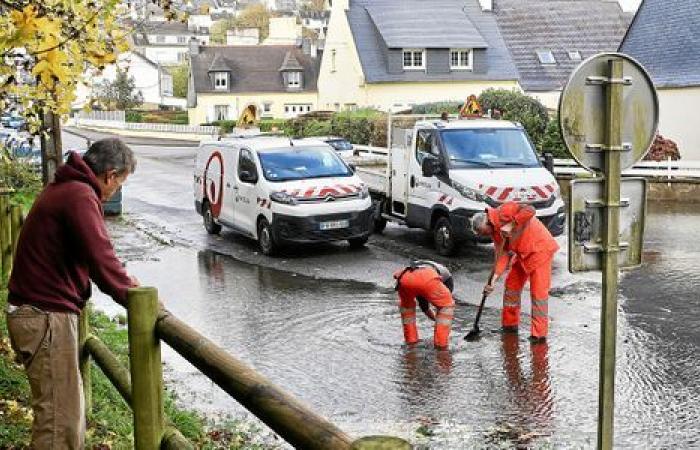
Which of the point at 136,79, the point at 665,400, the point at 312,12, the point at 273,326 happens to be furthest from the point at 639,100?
the point at 312,12

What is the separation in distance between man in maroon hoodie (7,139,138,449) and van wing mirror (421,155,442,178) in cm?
1165

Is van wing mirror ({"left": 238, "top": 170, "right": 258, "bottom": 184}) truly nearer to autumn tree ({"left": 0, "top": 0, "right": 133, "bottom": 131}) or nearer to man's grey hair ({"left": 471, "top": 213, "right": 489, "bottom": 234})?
man's grey hair ({"left": 471, "top": 213, "right": 489, "bottom": 234})

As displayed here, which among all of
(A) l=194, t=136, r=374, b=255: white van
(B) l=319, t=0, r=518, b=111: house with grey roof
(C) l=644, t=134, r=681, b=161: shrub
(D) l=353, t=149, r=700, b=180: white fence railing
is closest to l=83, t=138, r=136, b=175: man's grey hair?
(A) l=194, t=136, r=374, b=255: white van

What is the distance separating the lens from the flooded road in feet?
25.8

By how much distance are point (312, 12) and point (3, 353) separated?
16080cm

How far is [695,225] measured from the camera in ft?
66.5

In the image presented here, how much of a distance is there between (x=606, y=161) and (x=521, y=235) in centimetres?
459

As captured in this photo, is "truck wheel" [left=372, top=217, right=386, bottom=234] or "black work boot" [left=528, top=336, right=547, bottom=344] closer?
"black work boot" [left=528, top=336, right=547, bottom=344]

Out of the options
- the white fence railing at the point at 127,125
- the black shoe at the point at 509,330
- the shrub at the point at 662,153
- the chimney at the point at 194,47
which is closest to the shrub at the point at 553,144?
the shrub at the point at 662,153

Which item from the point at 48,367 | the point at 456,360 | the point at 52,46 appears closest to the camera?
the point at 52,46

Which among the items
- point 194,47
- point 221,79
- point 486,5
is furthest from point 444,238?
point 194,47

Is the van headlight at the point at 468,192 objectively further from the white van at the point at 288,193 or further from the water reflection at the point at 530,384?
the water reflection at the point at 530,384

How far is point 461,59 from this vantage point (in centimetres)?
5238

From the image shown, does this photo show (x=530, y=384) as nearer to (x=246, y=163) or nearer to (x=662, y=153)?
(x=246, y=163)
